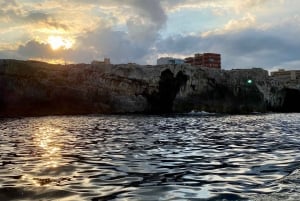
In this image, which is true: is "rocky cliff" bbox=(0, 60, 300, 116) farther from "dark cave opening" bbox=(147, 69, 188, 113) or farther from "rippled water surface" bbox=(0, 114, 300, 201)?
"rippled water surface" bbox=(0, 114, 300, 201)

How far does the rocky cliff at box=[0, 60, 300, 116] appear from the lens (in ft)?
263

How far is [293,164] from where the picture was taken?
16.1m

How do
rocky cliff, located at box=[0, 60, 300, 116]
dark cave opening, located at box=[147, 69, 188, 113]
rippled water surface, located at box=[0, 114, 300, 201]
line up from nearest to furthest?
1. rippled water surface, located at box=[0, 114, 300, 201]
2. rocky cliff, located at box=[0, 60, 300, 116]
3. dark cave opening, located at box=[147, 69, 188, 113]

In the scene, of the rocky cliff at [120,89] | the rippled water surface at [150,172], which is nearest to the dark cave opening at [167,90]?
the rocky cliff at [120,89]

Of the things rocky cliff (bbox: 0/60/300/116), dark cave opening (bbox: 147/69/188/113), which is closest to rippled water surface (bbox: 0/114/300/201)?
rocky cliff (bbox: 0/60/300/116)

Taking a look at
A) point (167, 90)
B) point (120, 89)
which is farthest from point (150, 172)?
point (167, 90)

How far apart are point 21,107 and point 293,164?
2803 inches

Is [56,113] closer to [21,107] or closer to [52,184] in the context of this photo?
[21,107]

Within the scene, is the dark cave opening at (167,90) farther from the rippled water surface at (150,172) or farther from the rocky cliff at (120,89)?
the rippled water surface at (150,172)

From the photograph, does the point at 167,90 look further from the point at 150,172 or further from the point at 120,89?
the point at 150,172

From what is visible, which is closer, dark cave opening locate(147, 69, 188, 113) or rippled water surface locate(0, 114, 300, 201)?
rippled water surface locate(0, 114, 300, 201)

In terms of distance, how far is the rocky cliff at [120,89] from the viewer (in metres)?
80.3

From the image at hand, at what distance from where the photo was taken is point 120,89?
8488 centimetres

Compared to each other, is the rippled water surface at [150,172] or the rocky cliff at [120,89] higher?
the rocky cliff at [120,89]
